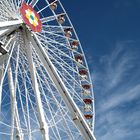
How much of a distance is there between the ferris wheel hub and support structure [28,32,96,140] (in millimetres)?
713

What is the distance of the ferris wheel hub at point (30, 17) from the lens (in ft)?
78.3

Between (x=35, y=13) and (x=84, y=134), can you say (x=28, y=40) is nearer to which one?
(x=35, y=13)

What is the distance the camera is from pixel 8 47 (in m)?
23.4

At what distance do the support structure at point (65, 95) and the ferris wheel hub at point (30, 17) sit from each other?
0.71m

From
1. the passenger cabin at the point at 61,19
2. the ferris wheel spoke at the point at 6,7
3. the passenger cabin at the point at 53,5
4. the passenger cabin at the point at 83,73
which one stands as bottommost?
the ferris wheel spoke at the point at 6,7

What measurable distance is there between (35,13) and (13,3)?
1.84m

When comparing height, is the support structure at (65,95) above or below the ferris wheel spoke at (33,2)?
below

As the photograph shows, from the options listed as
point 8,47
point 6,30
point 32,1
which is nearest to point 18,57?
point 8,47

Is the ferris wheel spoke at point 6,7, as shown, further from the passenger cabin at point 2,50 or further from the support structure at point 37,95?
the passenger cabin at point 2,50

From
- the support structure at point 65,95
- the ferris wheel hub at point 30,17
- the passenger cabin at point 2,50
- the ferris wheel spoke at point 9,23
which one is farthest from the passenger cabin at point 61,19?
the passenger cabin at point 2,50

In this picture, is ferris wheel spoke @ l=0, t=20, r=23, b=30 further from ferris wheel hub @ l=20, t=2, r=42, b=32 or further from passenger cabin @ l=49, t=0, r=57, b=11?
passenger cabin @ l=49, t=0, r=57, b=11

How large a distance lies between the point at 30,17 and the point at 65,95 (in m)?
5.39

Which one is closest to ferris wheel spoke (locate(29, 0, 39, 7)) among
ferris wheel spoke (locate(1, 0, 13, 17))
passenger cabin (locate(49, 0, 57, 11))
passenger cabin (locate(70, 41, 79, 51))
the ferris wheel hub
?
the ferris wheel hub

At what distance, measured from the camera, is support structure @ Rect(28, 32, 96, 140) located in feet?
69.9
